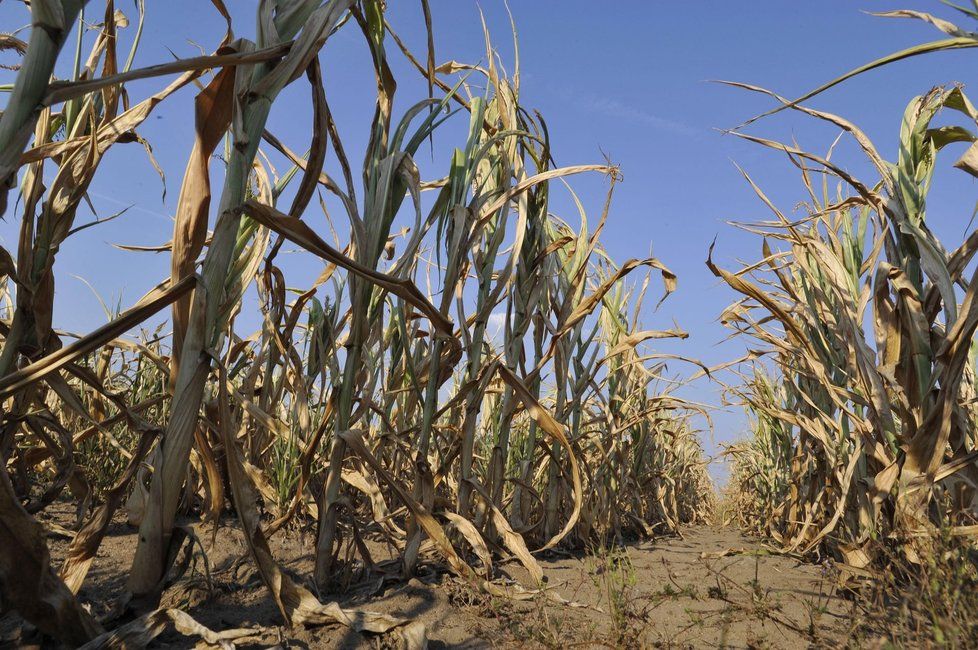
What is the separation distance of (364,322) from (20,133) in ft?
2.91

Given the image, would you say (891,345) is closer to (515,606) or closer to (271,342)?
(515,606)

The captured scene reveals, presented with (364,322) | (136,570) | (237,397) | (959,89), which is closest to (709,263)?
(959,89)

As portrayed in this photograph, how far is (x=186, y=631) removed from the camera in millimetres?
1192

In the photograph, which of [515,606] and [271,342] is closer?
[515,606]

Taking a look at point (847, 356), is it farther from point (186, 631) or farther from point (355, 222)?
point (186, 631)

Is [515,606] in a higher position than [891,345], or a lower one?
lower

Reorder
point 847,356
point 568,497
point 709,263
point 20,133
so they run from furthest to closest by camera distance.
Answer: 1. point 568,497
2. point 847,356
3. point 709,263
4. point 20,133

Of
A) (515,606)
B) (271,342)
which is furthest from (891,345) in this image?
(271,342)

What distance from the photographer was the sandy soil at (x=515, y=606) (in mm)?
1555

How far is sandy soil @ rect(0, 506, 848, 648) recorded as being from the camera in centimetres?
155

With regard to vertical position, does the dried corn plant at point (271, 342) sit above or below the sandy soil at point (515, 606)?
above

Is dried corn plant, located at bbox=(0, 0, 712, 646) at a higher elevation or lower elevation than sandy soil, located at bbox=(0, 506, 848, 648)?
higher

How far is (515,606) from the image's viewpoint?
1853mm

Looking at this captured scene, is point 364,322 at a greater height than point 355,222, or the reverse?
point 355,222
